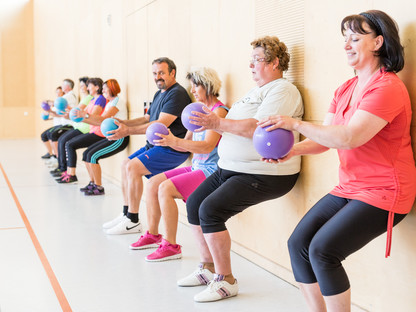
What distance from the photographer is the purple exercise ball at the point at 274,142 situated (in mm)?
2158

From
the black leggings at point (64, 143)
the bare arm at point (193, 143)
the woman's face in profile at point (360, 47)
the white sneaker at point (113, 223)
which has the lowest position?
the white sneaker at point (113, 223)

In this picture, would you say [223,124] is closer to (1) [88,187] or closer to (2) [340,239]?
(2) [340,239]

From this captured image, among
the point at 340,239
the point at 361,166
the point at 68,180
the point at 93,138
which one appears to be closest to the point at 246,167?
the point at 361,166

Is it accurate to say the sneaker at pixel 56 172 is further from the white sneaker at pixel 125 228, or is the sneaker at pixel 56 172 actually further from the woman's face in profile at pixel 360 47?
the woman's face in profile at pixel 360 47

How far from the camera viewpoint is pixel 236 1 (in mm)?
3689

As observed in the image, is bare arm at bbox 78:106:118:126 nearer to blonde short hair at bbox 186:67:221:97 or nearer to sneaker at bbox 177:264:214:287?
blonde short hair at bbox 186:67:221:97

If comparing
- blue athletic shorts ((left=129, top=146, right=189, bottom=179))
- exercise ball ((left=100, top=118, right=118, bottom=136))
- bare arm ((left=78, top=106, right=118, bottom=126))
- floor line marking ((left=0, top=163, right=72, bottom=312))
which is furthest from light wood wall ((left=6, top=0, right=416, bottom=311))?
floor line marking ((left=0, top=163, right=72, bottom=312))

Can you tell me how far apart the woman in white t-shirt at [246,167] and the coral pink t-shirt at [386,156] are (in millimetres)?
741

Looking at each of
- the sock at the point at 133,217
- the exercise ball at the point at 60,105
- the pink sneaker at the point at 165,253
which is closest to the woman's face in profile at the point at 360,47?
the pink sneaker at the point at 165,253

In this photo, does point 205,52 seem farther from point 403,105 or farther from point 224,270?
point 403,105

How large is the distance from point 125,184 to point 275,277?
70.4 inches

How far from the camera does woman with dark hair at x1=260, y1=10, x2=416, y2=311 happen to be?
6.64ft

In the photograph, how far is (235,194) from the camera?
9.40 feet

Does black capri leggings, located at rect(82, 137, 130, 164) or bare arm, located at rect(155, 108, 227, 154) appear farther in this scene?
black capri leggings, located at rect(82, 137, 130, 164)
